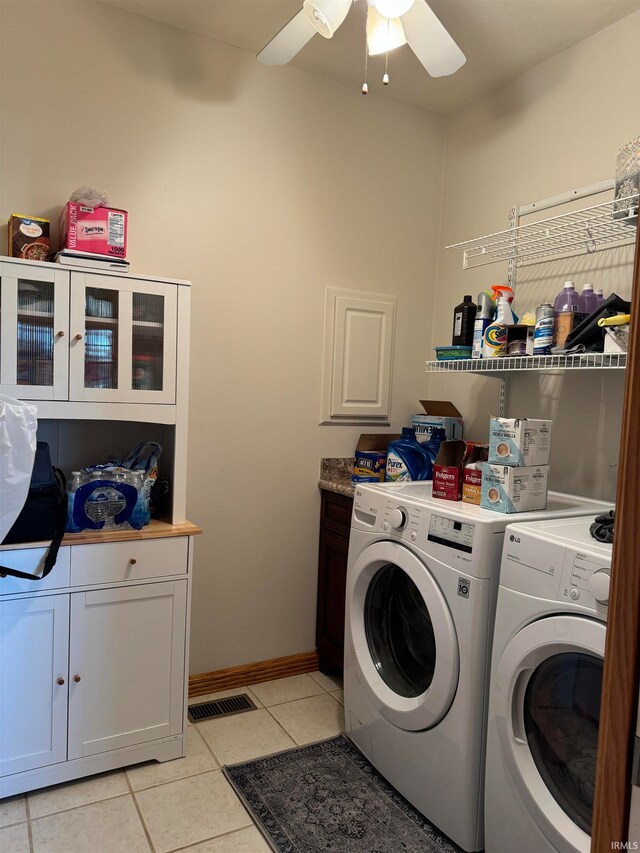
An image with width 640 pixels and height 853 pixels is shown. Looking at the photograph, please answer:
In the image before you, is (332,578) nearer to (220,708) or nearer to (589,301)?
(220,708)

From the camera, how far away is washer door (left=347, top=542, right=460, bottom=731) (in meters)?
1.66

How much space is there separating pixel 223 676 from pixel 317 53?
105 inches

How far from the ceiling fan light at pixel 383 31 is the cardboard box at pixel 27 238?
49.0 inches

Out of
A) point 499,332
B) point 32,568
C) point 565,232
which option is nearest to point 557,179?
point 565,232

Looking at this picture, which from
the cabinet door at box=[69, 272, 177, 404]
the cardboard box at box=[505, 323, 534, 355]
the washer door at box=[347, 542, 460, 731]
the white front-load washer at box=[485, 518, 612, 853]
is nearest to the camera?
the white front-load washer at box=[485, 518, 612, 853]

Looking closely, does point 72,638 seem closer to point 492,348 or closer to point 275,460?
point 275,460

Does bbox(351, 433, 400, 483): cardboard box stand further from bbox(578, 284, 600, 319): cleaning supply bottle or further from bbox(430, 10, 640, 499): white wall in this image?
bbox(578, 284, 600, 319): cleaning supply bottle

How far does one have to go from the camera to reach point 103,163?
2.17 meters

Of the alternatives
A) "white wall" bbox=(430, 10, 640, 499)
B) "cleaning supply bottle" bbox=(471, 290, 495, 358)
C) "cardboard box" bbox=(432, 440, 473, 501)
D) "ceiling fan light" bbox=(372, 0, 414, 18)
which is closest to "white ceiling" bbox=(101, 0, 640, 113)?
"white wall" bbox=(430, 10, 640, 499)

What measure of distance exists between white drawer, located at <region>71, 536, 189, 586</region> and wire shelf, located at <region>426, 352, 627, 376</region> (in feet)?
4.01

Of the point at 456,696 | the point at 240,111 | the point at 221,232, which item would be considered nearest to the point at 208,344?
the point at 221,232

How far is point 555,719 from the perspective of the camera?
139cm

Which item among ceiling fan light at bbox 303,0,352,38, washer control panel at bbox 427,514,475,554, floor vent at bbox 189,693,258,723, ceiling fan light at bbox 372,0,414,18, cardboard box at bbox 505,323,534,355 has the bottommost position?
floor vent at bbox 189,693,258,723

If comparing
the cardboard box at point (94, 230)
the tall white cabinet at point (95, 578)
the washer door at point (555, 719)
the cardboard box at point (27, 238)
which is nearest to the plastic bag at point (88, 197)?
the cardboard box at point (94, 230)
